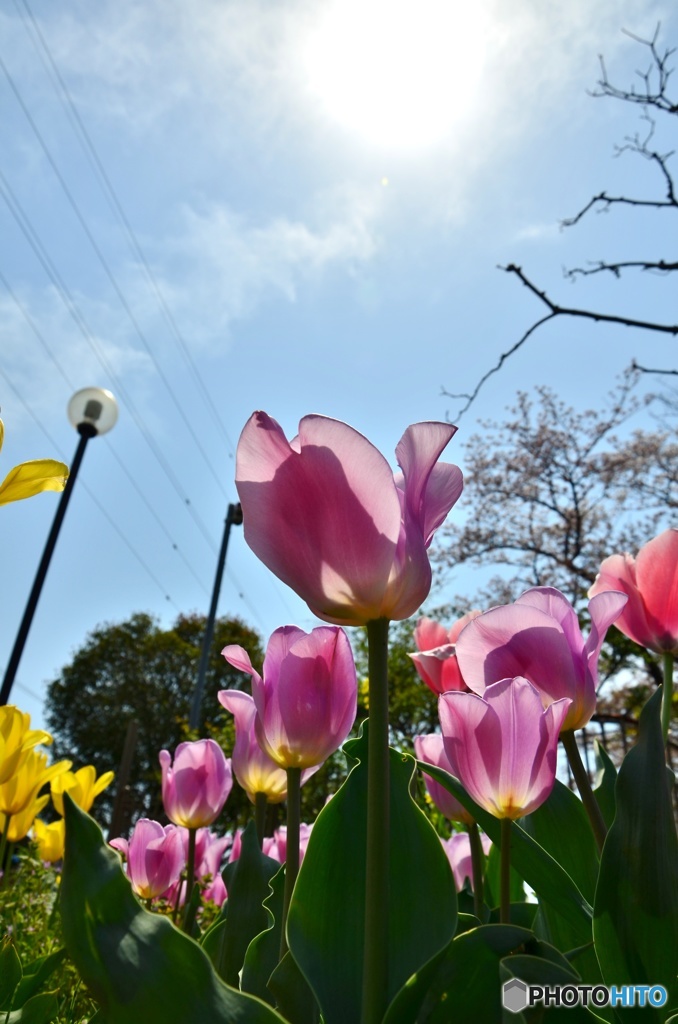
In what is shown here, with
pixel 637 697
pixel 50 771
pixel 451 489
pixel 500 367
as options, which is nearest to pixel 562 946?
pixel 451 489

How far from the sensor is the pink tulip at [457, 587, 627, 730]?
2.41 feet

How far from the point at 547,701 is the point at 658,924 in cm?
22

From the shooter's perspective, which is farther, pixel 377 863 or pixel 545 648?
pixel 545 648

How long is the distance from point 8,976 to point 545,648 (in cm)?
65

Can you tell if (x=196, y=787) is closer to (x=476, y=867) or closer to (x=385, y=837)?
(x=476, y=867)

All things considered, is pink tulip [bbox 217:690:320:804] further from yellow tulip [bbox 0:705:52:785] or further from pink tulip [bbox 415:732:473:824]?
yellow tulip [bbox 0:705:52:785]

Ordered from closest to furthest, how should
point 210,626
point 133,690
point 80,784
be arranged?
point 80,784 < point 210,626 < point 133,690

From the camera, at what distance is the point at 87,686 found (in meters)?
20.8

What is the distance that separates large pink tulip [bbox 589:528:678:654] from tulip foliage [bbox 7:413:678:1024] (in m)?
0.11

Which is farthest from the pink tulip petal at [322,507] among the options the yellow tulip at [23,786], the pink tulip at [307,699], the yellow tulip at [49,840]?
the yellow tulip at [49,840]

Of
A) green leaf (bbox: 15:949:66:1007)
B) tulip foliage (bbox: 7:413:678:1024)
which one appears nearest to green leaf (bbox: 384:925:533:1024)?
tulip foliage (bbox: 7:413:678:1024)

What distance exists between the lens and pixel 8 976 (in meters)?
0.75

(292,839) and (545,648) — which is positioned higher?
(545,648)

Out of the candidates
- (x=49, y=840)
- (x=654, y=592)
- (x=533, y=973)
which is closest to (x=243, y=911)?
(x=533, y=973)
